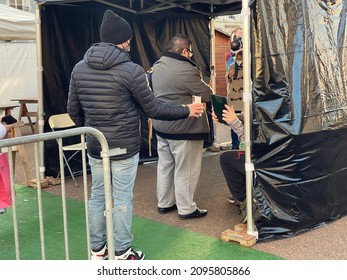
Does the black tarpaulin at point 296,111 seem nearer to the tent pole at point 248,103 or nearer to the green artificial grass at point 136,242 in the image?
the tent pole at point 248,103

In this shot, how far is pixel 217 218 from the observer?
4.77 meters

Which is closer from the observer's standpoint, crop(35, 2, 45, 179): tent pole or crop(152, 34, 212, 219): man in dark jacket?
crop(152, 34, 212, 219): man in dark jacket

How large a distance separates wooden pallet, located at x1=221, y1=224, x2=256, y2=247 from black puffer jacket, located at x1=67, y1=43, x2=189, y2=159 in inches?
49.1

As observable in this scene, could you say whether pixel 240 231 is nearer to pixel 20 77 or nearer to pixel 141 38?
pixel 141 38

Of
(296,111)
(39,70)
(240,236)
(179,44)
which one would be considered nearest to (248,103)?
(296,111)

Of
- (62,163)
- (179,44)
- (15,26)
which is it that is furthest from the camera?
(15,26)

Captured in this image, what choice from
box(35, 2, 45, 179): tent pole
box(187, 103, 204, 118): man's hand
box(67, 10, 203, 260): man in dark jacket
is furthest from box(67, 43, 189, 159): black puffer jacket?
box(35, 2, 45, 179): tent pole

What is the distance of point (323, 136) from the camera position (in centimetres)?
428

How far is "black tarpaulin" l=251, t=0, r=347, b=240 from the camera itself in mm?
3914

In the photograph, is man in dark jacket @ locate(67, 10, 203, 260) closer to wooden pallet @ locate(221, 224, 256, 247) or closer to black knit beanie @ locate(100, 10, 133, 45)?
black knit beanie @ locate(100, 10, 133, 45)

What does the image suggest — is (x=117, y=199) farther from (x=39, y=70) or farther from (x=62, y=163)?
(x=39, y=70)

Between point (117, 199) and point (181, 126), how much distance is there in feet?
4.19

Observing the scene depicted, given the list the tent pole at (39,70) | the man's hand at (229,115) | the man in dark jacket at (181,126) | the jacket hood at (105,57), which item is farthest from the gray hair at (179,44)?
the tent pole at (39,70)

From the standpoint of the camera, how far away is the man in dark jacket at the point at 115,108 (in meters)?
3.35
